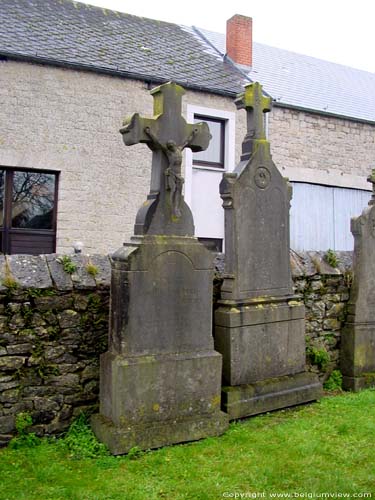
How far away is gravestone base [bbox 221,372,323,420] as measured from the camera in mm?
4840

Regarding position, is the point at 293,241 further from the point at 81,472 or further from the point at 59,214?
the point at 81,472

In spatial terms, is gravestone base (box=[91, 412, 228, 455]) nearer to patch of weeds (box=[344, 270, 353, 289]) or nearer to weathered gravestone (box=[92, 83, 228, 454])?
weathered gravestone (box=[92, 83, 228, 454])

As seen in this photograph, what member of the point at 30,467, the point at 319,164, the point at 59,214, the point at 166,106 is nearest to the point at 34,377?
the point at 30,467

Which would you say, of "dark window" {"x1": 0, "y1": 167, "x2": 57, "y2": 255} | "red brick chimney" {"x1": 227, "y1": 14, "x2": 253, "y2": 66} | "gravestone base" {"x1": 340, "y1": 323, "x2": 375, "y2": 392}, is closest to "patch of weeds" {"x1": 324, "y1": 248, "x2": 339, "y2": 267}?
"gravestone base" {"x1": 340, "y1": 323, "x2": 375, "y2": 392}

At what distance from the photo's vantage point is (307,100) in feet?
48.1

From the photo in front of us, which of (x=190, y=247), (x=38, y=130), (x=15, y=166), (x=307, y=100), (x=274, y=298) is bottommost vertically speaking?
(x=274, y=298)

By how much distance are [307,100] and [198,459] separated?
1281 cm

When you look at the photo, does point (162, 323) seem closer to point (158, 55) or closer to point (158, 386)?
point (158, 386)

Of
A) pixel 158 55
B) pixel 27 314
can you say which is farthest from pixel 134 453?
pixel 158 55

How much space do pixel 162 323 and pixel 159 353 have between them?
26cm

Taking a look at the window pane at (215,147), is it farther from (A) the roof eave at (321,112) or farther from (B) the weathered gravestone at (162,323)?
(B) the weathered gravestone at (162,323)

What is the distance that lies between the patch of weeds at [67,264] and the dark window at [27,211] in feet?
21.6

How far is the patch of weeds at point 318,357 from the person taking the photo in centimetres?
606

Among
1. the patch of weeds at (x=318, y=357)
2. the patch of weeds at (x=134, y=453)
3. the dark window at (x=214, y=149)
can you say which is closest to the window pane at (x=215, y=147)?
the dark window at (x=214, y=149)
